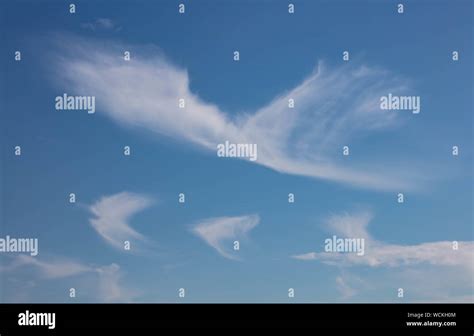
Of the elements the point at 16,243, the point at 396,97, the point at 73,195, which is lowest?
the point at 16,243

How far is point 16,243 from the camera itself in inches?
383

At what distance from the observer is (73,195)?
988 centimetres
